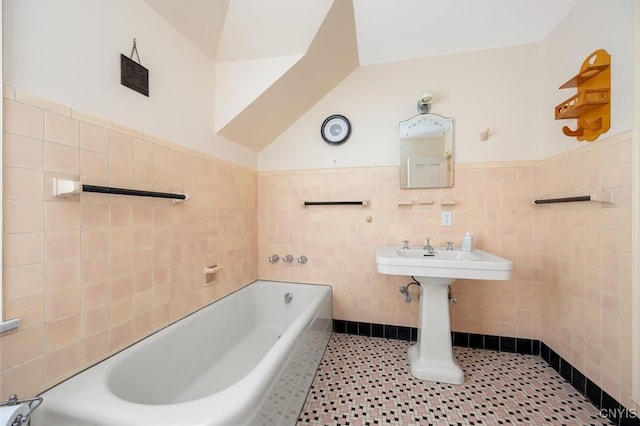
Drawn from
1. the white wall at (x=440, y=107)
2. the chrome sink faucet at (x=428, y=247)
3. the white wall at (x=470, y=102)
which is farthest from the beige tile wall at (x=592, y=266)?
the chrome sink faucet at (x=428, y=247)

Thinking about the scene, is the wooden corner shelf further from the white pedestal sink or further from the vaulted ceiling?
the white pedestal sink

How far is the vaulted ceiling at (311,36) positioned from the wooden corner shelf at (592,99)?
1.78 ft

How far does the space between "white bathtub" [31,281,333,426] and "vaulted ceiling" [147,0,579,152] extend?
1397mm

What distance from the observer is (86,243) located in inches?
41.1

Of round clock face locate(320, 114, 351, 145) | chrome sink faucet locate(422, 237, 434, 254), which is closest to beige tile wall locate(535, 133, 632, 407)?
chrome sink faucet locate(422, 237, 434, 254)

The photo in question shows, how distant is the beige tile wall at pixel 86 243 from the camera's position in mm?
849

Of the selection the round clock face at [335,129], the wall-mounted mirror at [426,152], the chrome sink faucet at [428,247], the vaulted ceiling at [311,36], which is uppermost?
the vaulted ceiling at [311,36]

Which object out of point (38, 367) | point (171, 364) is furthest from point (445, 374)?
point (38, 367)

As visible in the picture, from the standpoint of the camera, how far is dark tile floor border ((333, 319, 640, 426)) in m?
1.24

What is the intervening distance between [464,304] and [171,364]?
2068mm

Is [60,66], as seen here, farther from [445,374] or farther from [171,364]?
[445,374]

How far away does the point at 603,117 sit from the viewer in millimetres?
1293

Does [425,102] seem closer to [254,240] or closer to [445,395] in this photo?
[254,240]

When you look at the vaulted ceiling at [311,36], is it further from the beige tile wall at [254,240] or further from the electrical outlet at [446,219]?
the electrical outlet at [446,219]
